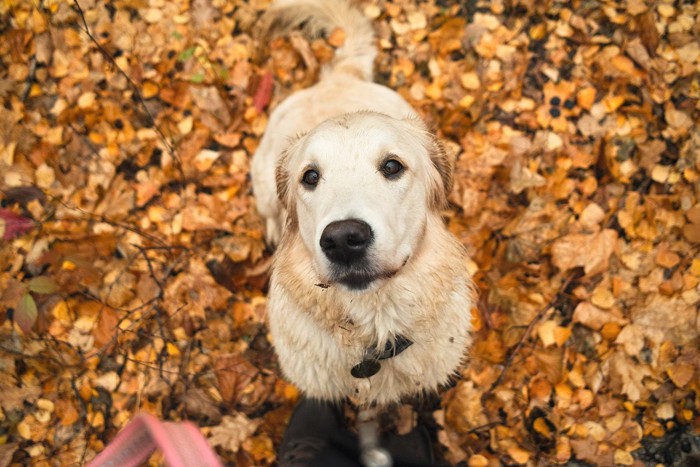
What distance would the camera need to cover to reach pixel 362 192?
196cm

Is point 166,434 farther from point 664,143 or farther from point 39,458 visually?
point 664,143

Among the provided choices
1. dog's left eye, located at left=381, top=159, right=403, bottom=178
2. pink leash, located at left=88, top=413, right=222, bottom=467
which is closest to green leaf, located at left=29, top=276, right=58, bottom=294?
pink leash, located at left=88, top=413, right=222, bottom=467

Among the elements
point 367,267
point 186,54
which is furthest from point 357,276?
point 186,54

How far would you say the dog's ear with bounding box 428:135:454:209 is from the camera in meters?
2.52

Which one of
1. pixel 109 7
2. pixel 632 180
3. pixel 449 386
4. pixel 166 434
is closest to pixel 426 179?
pixel 449 386

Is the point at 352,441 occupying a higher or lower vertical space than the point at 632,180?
lower

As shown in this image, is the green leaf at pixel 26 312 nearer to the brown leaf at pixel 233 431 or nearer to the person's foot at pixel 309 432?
the brown leaf at pixel 233 431

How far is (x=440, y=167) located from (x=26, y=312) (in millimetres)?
2812

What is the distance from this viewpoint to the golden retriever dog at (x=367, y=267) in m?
1.93

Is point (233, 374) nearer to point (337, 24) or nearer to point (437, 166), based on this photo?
point (437, 166)

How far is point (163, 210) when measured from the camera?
3615 millimetres

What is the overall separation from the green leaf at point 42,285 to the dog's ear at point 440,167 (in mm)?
2620

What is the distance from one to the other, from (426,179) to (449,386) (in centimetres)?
147

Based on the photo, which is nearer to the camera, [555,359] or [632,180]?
[555,359]
